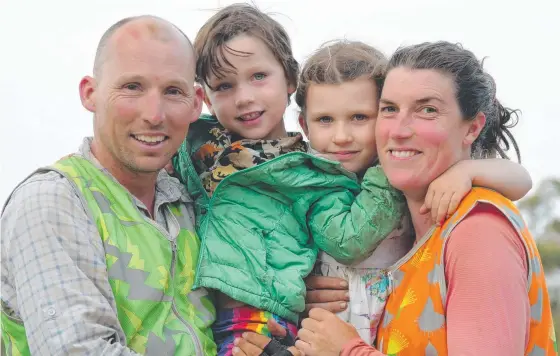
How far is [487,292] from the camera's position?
290 cm

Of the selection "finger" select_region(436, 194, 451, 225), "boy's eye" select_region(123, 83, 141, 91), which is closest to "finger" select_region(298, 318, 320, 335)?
"finger" select_region(436, 194, 451, 225)

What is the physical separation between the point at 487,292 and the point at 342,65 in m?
1.43

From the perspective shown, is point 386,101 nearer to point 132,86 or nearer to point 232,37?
point 232,37

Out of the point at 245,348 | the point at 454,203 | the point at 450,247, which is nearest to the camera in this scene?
the point at 450,247

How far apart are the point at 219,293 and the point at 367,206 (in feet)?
2.65

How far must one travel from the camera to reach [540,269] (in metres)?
3.23

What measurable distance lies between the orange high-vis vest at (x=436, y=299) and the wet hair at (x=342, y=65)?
87 centimetres

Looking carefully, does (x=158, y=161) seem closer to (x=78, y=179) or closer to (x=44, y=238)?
(x=78, y=179)

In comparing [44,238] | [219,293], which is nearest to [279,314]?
[219,293]

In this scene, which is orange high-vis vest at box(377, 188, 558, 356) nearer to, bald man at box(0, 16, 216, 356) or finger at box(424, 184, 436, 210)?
finger at box(424, 184, 436, 210)

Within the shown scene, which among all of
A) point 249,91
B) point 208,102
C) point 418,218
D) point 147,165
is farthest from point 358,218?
point 208,102

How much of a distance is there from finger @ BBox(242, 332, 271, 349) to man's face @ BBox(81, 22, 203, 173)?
2.81 feet

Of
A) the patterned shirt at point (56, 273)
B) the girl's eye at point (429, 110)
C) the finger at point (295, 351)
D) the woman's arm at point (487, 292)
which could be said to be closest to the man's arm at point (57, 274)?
the patterned shirt at point (56, 273)

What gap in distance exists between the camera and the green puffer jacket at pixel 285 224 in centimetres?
344
